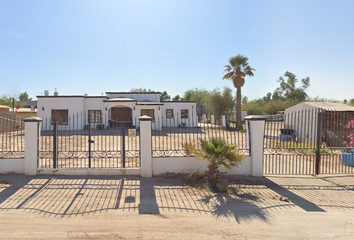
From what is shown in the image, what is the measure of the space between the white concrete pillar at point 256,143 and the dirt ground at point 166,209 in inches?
15.2

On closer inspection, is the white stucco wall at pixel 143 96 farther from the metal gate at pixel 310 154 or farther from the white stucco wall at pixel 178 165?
the white stucco wall at pixel 178 165

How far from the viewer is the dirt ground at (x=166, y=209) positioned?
12.8ft

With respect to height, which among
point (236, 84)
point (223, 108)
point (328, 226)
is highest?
point (236, 84)

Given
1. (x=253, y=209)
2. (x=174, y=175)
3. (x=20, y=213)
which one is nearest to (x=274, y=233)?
(x=253, y=209)

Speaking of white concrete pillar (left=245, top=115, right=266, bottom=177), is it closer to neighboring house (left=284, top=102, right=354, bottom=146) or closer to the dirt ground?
the dirt ground

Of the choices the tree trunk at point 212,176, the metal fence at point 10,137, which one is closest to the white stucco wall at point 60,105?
the metal fence at point 10,137

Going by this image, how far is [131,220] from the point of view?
427 cm

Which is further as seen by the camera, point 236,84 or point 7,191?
point 236,84

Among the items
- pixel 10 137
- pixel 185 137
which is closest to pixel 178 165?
pixel 185 137

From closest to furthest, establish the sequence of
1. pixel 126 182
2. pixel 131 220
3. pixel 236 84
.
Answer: pixel 131 220 → pixel 126 182 → pixel 236 84

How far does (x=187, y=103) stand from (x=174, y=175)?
64.7 ft

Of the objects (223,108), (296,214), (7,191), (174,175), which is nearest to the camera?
(296,214)

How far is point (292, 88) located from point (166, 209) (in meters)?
56.1

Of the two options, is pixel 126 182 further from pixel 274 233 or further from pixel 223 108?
pixel 223 108
